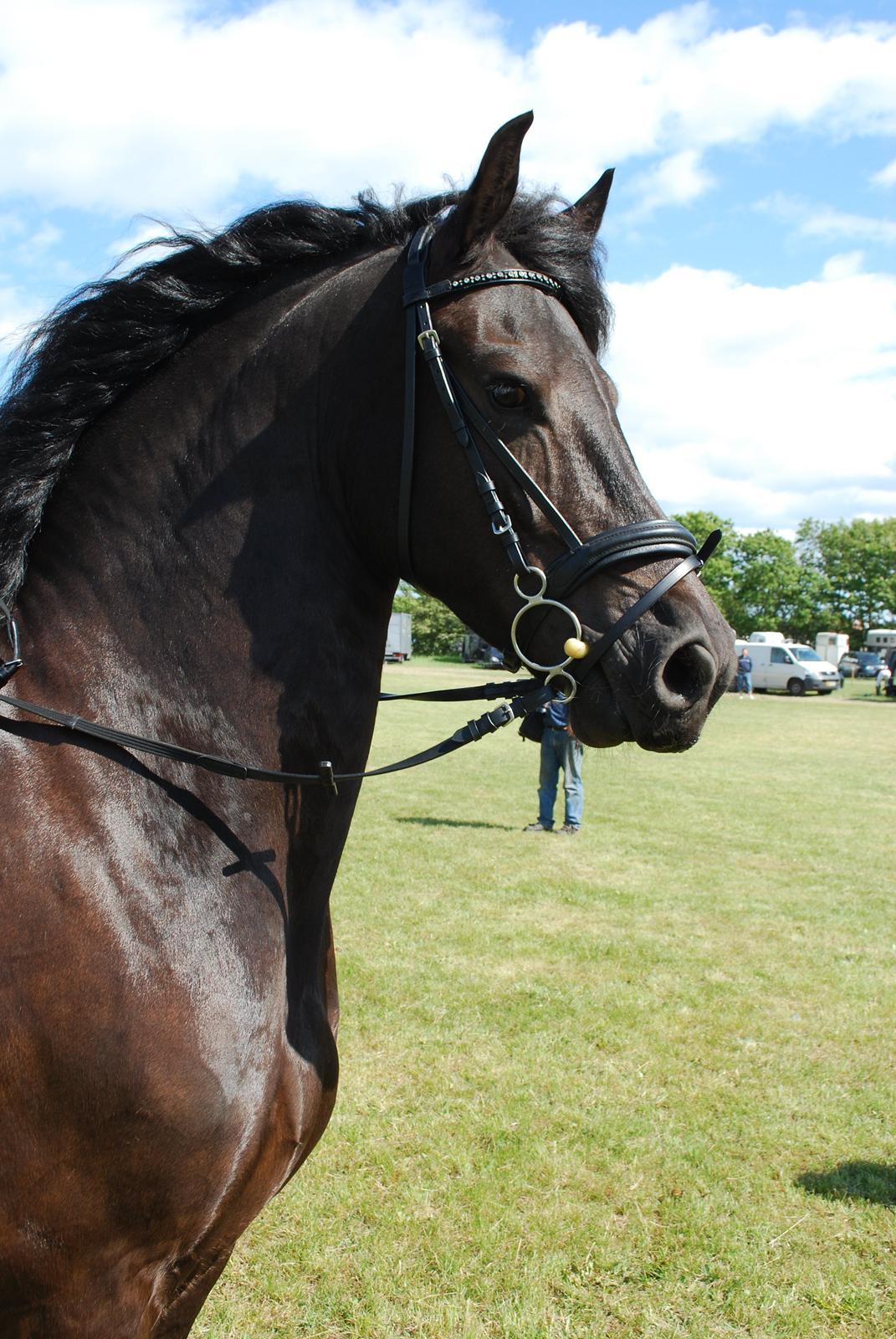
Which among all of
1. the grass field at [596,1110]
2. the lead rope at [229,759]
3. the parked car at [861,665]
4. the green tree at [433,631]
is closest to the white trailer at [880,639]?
the parked car at [861,665]

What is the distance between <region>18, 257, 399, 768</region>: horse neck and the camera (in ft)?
6.63

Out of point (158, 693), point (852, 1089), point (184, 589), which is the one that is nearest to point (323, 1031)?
point (158, 693)

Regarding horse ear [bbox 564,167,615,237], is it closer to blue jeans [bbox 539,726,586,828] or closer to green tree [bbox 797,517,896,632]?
blue jeans [bbox 539,726,586,828]

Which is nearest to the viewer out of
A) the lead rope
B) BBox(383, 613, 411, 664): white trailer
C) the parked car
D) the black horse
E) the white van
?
the black horse

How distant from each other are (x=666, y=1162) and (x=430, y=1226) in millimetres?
1289

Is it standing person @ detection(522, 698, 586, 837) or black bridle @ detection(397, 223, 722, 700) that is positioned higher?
black bridle @ detection(397, 223, 722, 700)

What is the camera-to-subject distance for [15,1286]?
174 cm

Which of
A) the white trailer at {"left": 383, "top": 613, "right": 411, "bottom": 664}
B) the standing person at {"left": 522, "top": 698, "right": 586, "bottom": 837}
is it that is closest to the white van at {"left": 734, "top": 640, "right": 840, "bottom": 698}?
the white trailer at {"left": 383, "top": 613, "right": 411, "bottom": 664}

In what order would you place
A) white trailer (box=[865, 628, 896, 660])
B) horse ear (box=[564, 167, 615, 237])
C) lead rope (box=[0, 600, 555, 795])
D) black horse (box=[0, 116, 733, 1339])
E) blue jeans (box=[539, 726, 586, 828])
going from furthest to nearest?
white trailer (box=[865, 628, 896, 660]), blue jeans (box=[539, 726, 586, 828]), horse ear (box=[564, 167, 615, 237]), lead rope (box=[0, 600, 555, 795]), black horse (box=[0, 116, 733, 1339])

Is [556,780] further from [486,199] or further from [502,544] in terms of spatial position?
[486,199]

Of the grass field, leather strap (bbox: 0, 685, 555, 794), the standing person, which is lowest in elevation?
the grass field

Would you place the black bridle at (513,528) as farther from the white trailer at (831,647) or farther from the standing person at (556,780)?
the white trailer at (831,647)

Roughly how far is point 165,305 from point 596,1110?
4.60 meters

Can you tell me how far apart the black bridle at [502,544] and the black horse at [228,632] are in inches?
0.8
